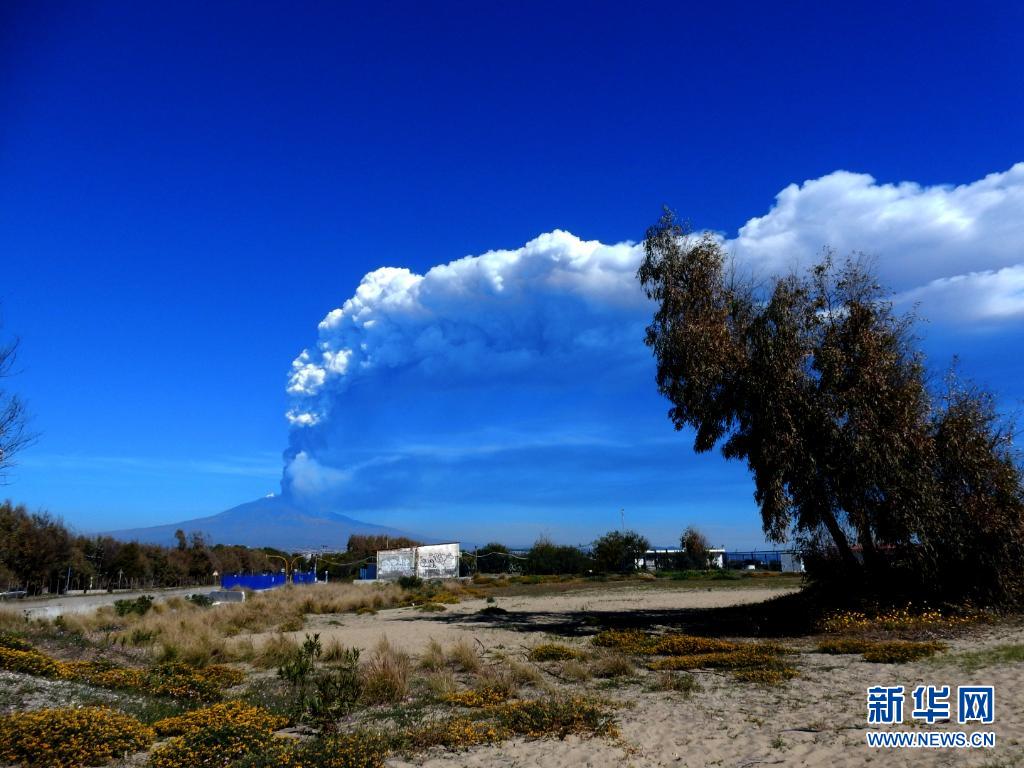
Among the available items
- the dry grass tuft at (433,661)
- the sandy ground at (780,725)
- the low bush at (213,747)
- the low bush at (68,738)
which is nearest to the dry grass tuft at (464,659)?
the dry grass tuft at (433,661)

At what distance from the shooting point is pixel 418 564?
67.7 m

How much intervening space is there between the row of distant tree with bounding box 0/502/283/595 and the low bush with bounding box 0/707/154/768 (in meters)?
34.5

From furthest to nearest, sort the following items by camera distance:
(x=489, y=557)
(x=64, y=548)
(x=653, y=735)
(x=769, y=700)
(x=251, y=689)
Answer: (x=489, y=557) → (x=64, y=548) → (x=251, y=689) → (x=769, y=700) → (x=653, y=735)

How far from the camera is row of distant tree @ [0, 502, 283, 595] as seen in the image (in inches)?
2019

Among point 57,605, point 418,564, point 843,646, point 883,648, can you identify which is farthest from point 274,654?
point 418,564

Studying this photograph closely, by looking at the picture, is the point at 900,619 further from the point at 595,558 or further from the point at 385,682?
the point at 595,558

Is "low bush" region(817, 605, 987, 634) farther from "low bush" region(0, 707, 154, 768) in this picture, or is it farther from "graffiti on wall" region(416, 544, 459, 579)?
"graffiti on wall" region(416, 544, 459, 579)

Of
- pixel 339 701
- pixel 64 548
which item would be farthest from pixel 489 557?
pixel 339 701

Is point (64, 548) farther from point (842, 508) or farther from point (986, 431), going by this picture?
point (986, 431)

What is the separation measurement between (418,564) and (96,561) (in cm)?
2929

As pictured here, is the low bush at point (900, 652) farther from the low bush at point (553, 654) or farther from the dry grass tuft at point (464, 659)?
the dry grass tuft at point (464, 659)

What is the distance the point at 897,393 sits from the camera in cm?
1819

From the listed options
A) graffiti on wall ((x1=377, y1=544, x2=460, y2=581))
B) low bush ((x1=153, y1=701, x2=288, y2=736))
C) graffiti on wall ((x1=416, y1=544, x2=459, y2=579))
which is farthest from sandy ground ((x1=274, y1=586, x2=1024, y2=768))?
graffiti on wall ((x1=416, y1=544, x2=459, y2=579))

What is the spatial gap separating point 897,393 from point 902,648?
23.7ft
